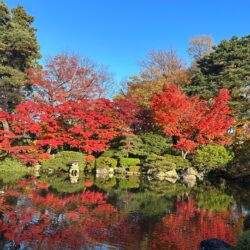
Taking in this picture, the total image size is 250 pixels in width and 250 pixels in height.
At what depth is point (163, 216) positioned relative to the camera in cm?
912

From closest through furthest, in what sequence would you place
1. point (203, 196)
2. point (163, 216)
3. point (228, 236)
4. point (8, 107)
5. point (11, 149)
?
point (228, 236) < point (163, 216) < point (203, 196) < point (11, 149) < point (8, 107)

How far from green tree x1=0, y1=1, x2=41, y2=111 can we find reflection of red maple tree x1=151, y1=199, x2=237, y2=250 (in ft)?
49.2

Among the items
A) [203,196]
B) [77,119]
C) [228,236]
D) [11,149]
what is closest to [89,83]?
[77,119]

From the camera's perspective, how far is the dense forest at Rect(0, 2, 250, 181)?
19328 mm

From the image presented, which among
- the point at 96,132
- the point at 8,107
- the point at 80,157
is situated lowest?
the point at 80,157

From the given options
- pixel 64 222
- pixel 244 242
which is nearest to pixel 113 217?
pixel 64 222

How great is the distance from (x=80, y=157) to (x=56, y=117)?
9.96ft

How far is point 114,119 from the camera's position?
68.2 feet

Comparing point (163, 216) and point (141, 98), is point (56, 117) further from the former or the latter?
point (163, 216)

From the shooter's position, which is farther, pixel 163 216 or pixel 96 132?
pixel 96 132

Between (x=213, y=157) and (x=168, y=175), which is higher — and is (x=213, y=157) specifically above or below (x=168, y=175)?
above

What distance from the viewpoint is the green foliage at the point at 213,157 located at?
61.8ft

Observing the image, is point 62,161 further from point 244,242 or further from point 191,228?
point 244,242

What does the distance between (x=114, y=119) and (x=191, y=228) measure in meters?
13.4
